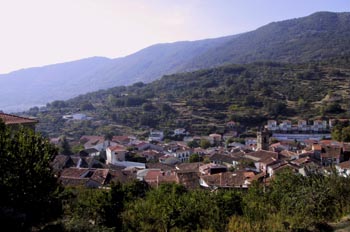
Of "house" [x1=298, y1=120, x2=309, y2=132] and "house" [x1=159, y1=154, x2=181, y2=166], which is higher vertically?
"house" [x1=159, y1=154, x2=181, y2=166]

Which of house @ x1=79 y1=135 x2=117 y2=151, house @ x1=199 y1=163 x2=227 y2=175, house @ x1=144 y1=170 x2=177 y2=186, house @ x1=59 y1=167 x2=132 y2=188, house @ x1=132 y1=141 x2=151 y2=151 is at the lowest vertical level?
house @ x1=132 y1=141 x2=151 y2=151

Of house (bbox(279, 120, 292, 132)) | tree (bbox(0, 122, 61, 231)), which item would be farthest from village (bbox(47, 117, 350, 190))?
tree (bbox(0, 122, 61, 231))

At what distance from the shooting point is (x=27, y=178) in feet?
27.7

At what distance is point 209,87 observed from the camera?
88.2 metres

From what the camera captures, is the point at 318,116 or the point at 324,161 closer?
the point at 324,161

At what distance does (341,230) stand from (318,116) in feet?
184

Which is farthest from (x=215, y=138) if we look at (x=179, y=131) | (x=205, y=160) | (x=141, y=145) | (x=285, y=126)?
(x=205, y=160)

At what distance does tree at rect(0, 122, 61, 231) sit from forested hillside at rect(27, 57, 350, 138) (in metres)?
49.6

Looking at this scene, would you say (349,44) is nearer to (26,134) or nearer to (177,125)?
(177,125)

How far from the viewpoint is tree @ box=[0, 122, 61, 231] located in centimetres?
819

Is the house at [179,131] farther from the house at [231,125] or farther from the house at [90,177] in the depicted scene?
the house at [90,177]

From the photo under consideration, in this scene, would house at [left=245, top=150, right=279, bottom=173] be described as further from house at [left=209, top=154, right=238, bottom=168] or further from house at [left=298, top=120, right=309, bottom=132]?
house at [left=298, top=120, right=309, bottom=132]

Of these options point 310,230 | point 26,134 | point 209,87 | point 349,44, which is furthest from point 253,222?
point 349,44

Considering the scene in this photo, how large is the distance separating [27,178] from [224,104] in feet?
205
